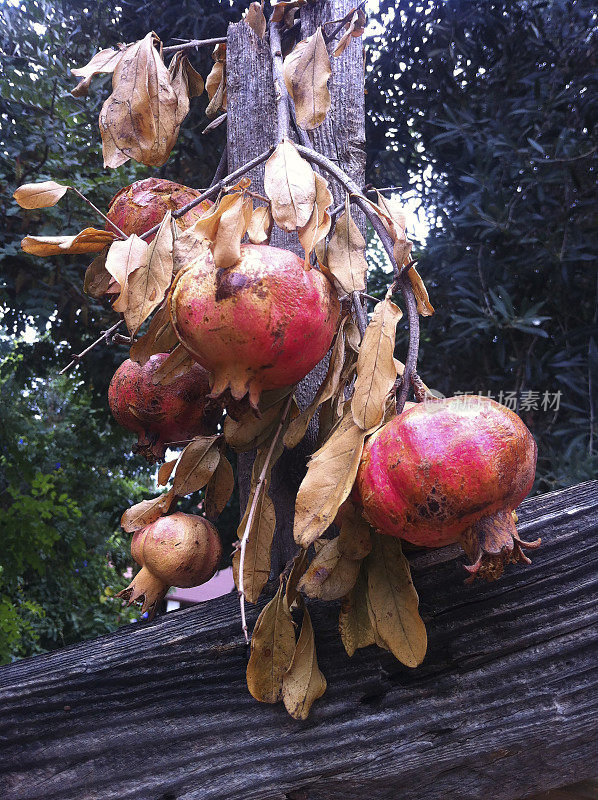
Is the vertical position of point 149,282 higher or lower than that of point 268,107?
lower

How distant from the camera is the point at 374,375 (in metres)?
0.56

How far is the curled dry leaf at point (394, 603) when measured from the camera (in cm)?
54

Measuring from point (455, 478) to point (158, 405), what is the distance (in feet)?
1.30

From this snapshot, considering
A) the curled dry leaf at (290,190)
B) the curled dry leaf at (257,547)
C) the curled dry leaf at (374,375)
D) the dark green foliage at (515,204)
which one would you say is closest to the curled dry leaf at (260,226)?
the curled dry leaf at (290,190)

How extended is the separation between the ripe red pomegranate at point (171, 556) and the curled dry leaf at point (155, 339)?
0.65 feet

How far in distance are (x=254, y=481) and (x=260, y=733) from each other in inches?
9.2

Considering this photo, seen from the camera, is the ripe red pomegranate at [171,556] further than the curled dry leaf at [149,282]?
Yes

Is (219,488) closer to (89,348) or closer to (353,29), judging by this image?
(89,348)

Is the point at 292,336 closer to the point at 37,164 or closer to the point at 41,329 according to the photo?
the point at 41,329

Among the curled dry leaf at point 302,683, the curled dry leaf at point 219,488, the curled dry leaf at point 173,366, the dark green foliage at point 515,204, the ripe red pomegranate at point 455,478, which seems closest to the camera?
the ripe red pomegranate at point 455,478

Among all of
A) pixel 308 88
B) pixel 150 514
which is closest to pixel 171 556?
pixel 150 514

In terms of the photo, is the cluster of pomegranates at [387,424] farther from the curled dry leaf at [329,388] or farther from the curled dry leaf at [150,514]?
the curled dry leaf at [150,514]

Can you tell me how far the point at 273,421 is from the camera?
2.32 ft

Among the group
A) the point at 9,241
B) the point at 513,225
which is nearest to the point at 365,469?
the point at 513,225
